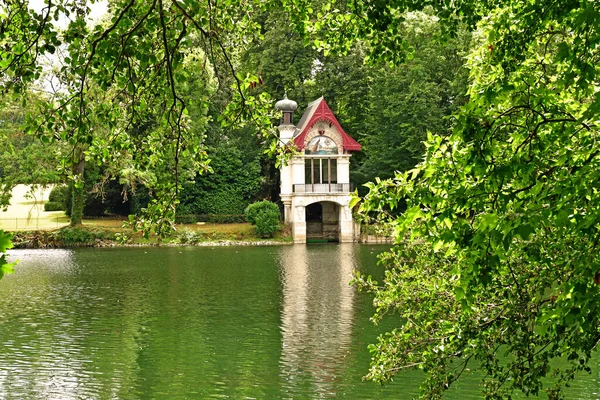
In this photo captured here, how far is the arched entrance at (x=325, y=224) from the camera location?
42.7 m

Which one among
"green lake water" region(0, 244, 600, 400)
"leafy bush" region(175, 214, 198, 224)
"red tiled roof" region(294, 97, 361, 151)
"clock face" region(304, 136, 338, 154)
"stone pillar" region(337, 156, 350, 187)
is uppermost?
"red tiled roof" region(294, 97, 361, 151)

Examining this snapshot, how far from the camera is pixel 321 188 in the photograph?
4138 cm

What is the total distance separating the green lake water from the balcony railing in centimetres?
1551

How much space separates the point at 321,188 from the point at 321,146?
2.38 m

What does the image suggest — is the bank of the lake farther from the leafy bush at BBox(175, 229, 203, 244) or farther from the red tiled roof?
the red tiled roof

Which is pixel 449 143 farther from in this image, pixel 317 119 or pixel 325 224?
pixel 325 224

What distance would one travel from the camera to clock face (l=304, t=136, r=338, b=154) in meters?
41.5

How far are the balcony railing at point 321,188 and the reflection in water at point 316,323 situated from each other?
542 inches

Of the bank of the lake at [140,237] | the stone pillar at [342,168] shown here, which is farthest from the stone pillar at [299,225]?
the stone pillar at [342,168]

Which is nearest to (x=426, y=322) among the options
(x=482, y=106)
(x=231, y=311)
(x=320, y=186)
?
(x=482, y=106)

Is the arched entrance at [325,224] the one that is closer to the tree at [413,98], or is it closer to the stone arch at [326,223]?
the stone arch at [326,223]

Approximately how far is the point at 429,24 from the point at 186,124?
35.9 metres

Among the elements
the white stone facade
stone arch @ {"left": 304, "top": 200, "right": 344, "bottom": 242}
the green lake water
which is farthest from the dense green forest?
stone arch @ {"left": 304, "top": 200, "right": 344, "bottom": 242}

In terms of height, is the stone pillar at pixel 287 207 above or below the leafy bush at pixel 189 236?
above
